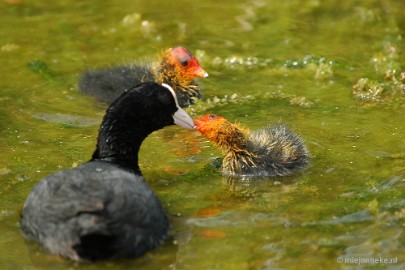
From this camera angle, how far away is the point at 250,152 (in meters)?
6.79

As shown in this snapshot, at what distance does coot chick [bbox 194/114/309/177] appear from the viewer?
6.75m

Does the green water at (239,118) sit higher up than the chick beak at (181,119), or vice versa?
the chick beak at (181,119)

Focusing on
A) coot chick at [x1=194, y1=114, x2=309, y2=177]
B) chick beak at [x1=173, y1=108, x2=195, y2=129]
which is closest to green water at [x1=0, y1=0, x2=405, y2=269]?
coot chick at [x1=194, y1=114, x2=309, y2=177]

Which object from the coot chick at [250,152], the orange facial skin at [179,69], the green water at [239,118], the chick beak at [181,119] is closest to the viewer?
the green water at [239,118]

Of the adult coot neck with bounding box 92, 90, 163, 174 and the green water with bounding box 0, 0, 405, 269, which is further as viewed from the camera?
the adult coot neck with bounding box 92, 90, 163, 174

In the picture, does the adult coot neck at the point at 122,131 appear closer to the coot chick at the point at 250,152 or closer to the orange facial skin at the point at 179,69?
the coot chick at the point at 250,152

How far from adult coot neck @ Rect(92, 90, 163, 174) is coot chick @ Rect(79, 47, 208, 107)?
6.86 feet

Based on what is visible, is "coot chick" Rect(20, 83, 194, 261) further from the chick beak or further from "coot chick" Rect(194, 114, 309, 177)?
"coot chick" Rect(194, 114, 309, 177)

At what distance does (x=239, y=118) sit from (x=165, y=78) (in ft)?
2.99

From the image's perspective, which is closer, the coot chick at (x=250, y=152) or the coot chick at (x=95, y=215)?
the coot chick at (x=95, y=215)

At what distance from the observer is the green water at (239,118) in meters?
5.56

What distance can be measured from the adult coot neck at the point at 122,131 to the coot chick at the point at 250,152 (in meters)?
0.73

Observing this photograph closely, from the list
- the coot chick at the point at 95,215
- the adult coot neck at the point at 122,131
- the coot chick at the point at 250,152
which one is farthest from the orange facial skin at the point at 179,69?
the coot chick at the point at 95,215

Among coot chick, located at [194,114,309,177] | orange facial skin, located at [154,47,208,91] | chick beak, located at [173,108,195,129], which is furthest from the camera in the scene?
orange facial skin, located at [154,47,208,91]
